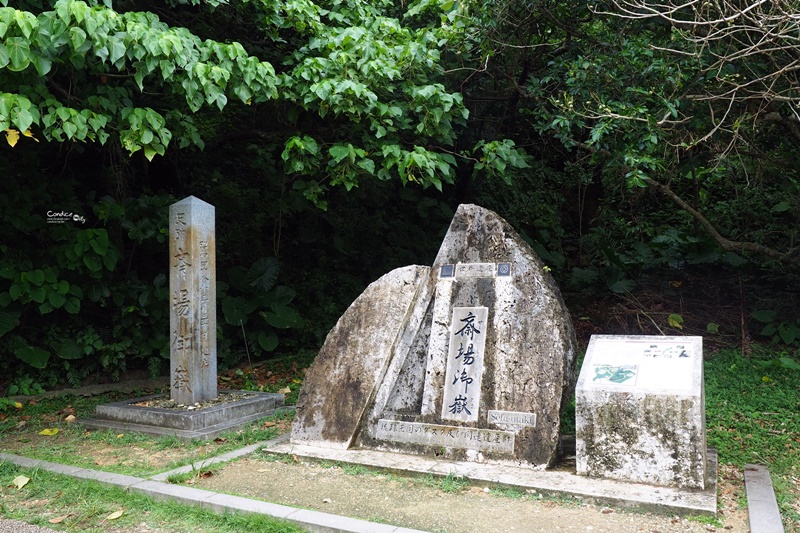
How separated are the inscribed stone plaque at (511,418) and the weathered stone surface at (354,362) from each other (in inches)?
41.4

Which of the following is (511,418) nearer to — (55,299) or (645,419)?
(645,419)

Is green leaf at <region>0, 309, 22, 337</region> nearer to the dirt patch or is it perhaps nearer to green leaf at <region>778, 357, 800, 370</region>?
the dirt patch

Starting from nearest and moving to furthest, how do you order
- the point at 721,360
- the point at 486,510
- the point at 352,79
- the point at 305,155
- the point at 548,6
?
1. the point at 486,510
2. the point at 352,79
3. the point at 305,155
4. the point at 548,6
5. the point at 721,360

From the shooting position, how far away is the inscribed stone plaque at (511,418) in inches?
197

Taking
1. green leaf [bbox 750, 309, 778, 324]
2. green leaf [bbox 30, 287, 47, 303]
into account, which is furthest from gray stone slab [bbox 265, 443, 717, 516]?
green leaf [bbox 750, 309, 778, 324]

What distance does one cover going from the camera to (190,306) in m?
6.75

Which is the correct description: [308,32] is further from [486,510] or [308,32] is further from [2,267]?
[486,510]

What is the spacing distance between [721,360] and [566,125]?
13.2ft

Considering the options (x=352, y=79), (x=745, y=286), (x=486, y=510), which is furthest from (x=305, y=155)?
(x=745, y=286)

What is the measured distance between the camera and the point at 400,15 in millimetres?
9742

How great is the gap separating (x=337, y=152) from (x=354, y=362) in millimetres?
2204

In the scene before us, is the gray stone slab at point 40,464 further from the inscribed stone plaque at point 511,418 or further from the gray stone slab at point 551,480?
the inscribed stone plaque at point 511,418

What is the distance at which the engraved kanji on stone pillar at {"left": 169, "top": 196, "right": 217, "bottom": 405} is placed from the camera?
22.1 ft

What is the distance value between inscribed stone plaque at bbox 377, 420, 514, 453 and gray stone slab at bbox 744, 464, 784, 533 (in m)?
1.62
